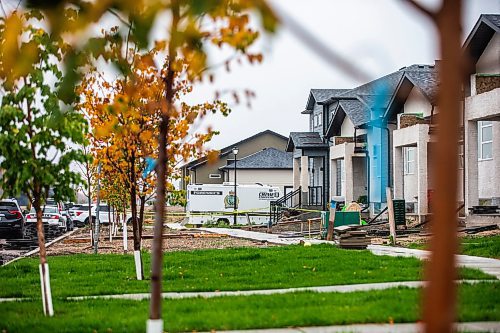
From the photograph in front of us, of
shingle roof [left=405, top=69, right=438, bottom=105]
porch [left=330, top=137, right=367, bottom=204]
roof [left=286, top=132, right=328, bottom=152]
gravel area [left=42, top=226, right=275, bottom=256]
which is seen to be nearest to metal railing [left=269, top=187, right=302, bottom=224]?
roof [left=286, top=132, right=328, bottom=152]

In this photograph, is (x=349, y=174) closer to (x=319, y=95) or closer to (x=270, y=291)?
(x=319, y=95)

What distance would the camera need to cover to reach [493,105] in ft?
81.8

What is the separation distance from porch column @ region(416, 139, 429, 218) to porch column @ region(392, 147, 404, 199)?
363 centimetres

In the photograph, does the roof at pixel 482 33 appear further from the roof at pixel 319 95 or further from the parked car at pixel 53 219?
the roof at pixel 319 95

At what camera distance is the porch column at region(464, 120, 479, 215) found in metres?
26.9

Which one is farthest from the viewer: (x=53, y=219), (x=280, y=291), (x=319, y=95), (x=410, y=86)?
(x=319, y=95)

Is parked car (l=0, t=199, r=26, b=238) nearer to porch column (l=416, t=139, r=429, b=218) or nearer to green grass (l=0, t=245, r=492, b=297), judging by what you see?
green grass (l=0, t=245, r=492, b=297)

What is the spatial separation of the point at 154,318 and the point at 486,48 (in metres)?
24.8

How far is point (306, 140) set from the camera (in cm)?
5338

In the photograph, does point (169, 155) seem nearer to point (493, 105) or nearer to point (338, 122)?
point (493, 105)

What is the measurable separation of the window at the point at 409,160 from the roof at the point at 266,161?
114 feet

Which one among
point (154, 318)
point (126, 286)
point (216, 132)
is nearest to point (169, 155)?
point (216, 132)

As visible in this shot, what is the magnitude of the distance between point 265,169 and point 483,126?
43728mm

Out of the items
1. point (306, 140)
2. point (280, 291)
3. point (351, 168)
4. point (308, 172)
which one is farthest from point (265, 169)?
point (280, 291)
